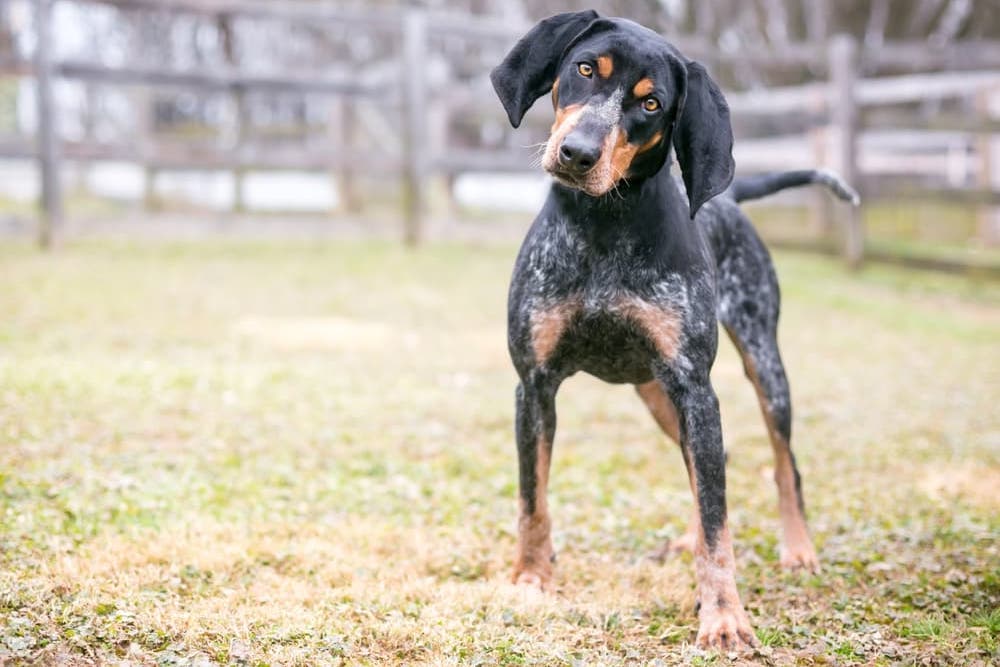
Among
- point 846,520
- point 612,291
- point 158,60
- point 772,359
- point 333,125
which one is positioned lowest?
point 846,520

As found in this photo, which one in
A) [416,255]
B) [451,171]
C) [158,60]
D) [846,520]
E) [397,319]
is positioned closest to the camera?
Answer: [846,520]

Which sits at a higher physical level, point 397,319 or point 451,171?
point 451,171

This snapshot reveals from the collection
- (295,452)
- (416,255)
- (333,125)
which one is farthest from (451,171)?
(295,452)

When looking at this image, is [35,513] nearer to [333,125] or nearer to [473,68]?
[333,125]

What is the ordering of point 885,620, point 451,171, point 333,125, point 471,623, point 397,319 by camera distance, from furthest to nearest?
point 333,125, point 451,171, point 397,319, point 885,620, point 471,623

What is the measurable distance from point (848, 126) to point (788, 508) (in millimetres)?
8945

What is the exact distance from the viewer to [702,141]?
3234mm

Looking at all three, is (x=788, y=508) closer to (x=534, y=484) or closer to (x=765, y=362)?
(x=765, y=362)

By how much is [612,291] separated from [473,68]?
13.2 m

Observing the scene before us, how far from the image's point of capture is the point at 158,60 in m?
22.3

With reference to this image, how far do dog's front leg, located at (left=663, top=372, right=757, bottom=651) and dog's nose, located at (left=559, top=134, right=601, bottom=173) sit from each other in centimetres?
70

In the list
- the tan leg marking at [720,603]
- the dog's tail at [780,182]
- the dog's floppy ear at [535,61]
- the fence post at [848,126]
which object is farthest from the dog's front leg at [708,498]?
the fence post at [848,126]

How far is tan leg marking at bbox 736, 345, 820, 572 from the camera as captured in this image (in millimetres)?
3947

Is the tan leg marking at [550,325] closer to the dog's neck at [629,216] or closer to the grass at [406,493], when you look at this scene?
the dog's neck at [629,216]
